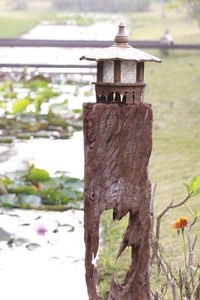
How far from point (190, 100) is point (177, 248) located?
634 cm

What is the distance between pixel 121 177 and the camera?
9.48 feet

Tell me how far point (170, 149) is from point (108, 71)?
4516 mm

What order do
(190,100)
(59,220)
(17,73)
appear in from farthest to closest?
(17,73)
(190,100)
(59,220)

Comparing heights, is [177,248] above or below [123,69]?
below

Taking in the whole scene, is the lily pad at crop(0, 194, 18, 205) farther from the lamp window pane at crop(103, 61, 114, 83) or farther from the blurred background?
the lamp window pane at crop(103, 61, 114, 83)

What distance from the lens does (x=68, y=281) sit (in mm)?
4273

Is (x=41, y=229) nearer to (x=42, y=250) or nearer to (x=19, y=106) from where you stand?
(x=42, y=250)

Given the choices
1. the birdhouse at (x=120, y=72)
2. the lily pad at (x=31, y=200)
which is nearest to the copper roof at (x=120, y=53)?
the birdhouse at (x=120, y=72)

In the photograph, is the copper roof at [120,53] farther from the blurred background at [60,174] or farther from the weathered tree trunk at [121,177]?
the blurred background at [60,174]

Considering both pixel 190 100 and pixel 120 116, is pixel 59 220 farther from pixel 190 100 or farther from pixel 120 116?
pixel 190 100

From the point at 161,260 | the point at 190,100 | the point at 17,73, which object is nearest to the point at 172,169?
the point at 161,260

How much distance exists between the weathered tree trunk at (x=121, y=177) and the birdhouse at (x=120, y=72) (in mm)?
70

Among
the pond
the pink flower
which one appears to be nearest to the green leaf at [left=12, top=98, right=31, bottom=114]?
the pond

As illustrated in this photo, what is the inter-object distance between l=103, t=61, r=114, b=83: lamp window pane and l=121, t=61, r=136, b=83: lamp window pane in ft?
0.13
